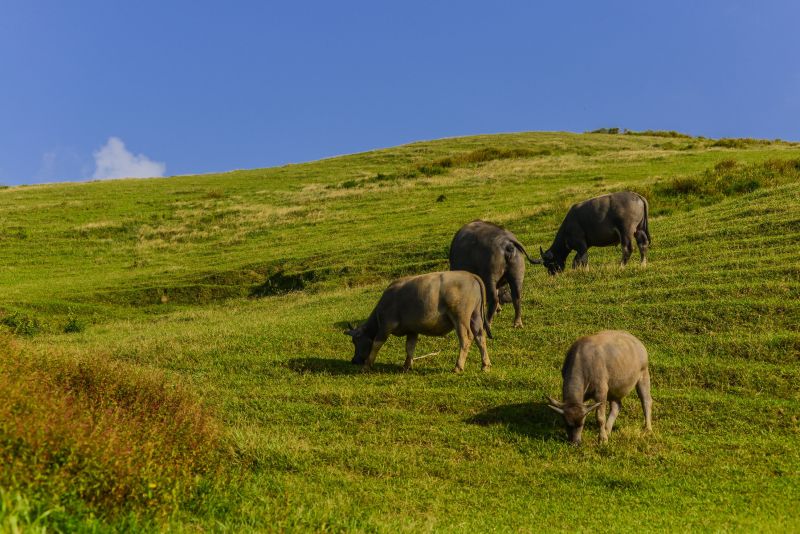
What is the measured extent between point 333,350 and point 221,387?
3.63m

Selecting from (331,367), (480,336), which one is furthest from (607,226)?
(331,367)

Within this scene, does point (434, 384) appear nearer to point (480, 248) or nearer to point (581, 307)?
point (480, 248)

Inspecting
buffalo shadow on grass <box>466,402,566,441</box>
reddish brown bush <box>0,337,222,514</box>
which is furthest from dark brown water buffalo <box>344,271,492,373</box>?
reddish brown bush <box>0,337,222,514</box>

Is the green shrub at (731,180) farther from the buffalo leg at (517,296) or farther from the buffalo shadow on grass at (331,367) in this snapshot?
the buffalo shadow on grass at (331,367)

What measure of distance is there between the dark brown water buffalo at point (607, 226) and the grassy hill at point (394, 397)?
0.86m

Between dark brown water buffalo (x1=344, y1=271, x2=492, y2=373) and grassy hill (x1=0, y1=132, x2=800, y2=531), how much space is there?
2.46ft

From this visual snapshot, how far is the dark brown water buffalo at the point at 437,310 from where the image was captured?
15.0 m

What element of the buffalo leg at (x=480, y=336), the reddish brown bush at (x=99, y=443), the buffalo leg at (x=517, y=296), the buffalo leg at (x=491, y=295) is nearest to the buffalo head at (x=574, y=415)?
the buffalo leg at (x=480, y=336)

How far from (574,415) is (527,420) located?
4.70 feet

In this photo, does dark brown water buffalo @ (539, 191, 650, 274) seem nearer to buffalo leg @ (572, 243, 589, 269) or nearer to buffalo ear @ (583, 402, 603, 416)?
buffalo leg @ (572, 243, 589, 269)

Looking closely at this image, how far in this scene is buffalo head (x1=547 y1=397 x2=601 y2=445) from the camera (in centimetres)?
1110

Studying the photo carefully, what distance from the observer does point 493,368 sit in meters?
15.2

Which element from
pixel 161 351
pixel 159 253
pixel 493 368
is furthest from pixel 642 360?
pixel 159 253

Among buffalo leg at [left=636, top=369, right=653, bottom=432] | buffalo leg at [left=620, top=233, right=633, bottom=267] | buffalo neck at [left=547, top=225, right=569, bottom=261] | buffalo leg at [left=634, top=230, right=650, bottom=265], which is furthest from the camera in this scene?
buffalo neck at [left=547, top=225, right=569, bottom=261]
